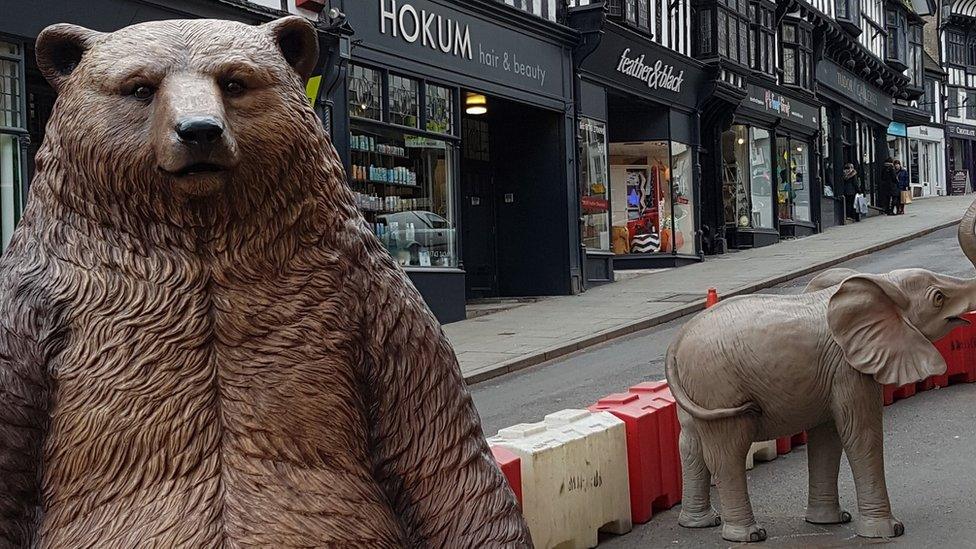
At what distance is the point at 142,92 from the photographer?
189 cm

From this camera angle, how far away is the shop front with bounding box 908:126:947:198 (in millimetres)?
51094

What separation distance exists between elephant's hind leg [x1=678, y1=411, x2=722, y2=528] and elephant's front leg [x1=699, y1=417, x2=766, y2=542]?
9.5 inches

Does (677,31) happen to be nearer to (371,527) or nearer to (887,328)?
(887,328)

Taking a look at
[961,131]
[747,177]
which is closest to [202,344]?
[747,177]

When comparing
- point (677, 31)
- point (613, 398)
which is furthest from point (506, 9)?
point (613, 398)

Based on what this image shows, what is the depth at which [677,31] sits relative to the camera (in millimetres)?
24172

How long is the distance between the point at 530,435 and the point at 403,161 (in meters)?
10.6

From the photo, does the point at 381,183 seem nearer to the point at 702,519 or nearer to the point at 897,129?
the point at 702,519

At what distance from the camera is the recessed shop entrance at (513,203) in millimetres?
19484

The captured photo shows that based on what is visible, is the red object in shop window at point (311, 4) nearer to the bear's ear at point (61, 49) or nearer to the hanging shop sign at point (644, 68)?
the hanging shop sign at point (644, 68)

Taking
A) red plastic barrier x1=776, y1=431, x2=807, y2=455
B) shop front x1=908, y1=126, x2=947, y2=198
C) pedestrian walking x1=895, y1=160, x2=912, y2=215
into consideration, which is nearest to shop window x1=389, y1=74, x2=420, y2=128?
red plastic barrier x1=776, y1=431, x2=807, y2=455

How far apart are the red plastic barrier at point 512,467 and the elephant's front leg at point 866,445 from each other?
59.5 inches

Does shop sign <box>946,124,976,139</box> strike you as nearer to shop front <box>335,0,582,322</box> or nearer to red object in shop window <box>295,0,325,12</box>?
shop front <box>335,0,582,322</box>

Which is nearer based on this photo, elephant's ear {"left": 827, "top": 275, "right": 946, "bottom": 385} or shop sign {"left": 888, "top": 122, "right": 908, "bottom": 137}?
elephant's ear {"left": 827, "top": 275, "right": 946, "bottom": 385}
